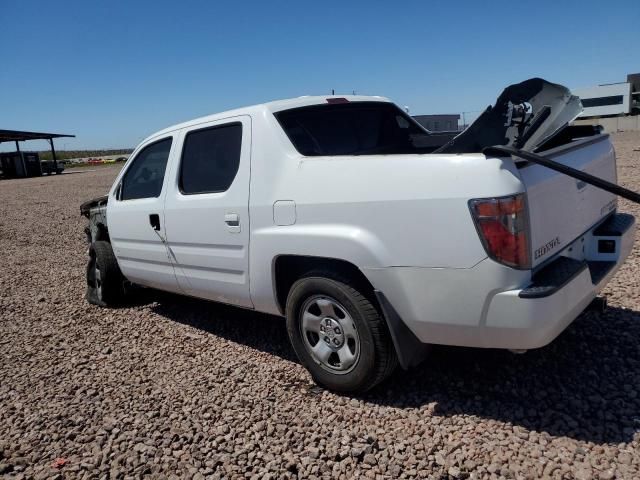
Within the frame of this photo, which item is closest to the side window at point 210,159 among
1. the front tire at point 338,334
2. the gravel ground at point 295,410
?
the front tire at point 338,334

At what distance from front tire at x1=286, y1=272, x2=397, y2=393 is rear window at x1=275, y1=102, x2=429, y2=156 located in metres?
0.99

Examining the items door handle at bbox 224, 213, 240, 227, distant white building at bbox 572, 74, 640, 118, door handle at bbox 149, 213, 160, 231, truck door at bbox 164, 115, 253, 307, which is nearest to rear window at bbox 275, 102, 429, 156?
truck door at bbox 164, 115, 253, 307

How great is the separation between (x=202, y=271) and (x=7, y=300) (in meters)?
3.74

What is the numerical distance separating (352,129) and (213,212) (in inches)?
52.5

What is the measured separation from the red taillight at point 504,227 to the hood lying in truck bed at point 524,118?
506 millimetres

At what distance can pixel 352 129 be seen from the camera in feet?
13.7

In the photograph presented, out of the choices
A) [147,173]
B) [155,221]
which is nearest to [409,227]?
[155,221]

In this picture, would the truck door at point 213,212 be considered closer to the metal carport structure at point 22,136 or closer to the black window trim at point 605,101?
the metal carport structure at point 22,136

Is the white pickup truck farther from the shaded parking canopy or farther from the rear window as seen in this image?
the shaded parking canopy

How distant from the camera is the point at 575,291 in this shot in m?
2.66

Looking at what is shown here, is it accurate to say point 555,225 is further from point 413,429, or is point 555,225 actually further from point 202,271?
point 202,271

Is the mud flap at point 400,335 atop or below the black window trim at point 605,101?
below

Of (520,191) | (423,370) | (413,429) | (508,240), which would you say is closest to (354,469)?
(413,429)

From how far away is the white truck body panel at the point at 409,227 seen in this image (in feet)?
8.24
